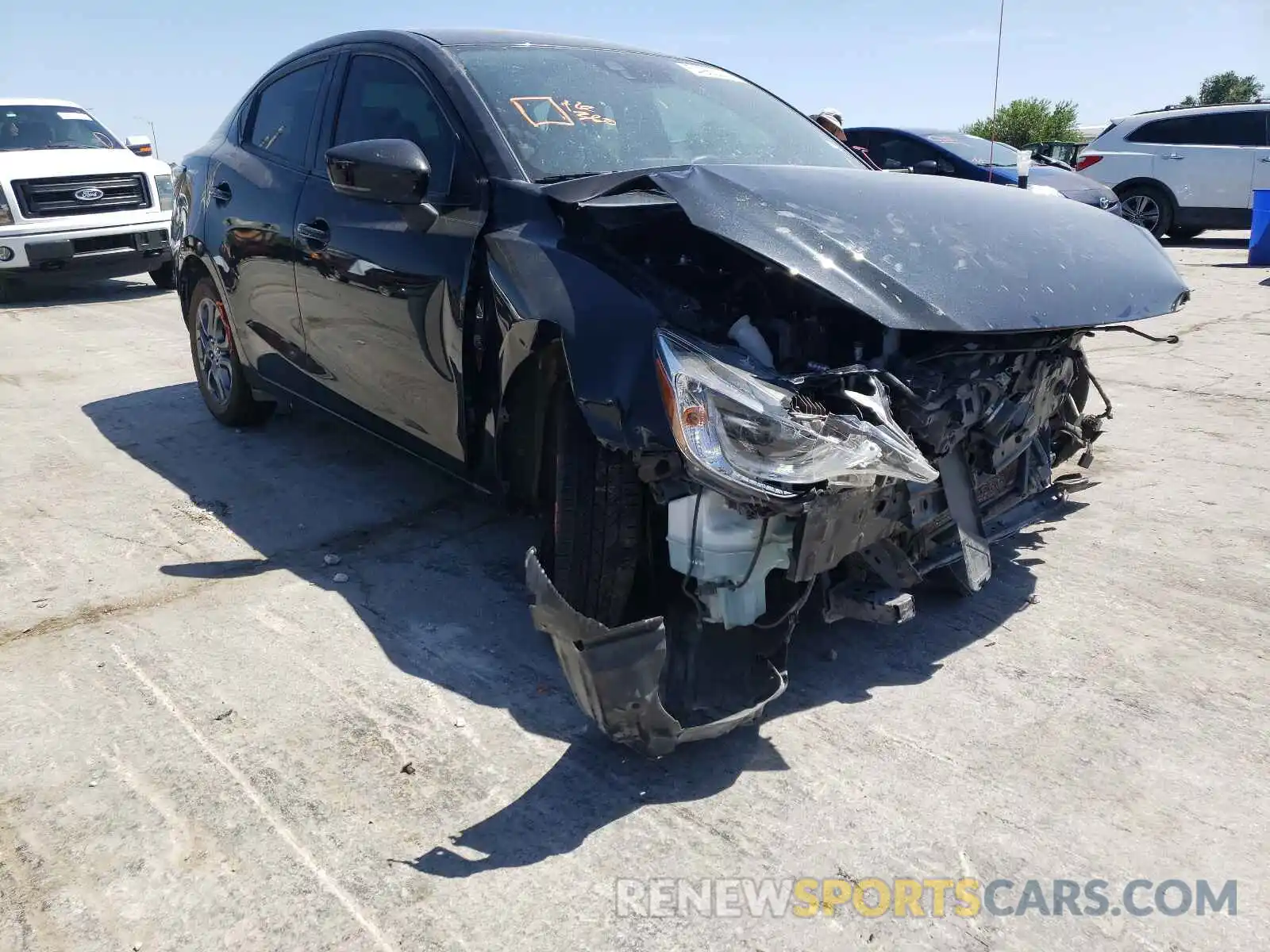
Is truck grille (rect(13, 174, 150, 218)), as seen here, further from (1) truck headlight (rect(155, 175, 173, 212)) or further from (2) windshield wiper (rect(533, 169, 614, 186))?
(2) windshield wiper (rect(533, 169, 614, 186))

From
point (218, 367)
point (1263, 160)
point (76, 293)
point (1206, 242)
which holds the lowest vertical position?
point (1206, 242)

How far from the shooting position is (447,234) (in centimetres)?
301

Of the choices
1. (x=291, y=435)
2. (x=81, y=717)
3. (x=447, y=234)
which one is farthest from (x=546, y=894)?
(x=291, y=435)

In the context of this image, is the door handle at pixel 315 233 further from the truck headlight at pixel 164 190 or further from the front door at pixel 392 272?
the truck headlight at pixel 164 190

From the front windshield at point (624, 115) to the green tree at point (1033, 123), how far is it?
3190 centimetres

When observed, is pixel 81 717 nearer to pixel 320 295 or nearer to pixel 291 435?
pixel 320 295

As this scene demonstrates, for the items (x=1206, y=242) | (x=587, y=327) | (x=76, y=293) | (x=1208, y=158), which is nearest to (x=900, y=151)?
(x=1208, y=158)

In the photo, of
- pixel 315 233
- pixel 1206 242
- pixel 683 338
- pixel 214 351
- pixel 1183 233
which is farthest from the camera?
pixel 1183 233

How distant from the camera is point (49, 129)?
10094 mm

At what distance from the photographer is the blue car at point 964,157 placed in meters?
10.9

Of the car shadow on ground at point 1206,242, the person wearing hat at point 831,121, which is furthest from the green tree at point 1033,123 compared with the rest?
the person wearing hat at point 831,121

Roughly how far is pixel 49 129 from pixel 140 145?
0.96m

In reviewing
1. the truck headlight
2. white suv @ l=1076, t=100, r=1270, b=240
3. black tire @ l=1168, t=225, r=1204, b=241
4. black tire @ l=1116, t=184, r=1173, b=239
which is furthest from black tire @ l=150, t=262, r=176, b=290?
black tire @ l=1168, t=225, r=1204, b=241

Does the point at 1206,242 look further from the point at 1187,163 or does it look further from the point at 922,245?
the point at 922,245
